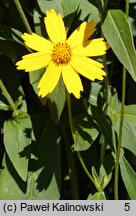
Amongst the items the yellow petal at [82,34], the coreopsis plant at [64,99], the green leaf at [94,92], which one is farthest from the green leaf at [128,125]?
the yellow petal at [82,34]

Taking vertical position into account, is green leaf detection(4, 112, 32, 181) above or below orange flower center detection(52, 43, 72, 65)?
below

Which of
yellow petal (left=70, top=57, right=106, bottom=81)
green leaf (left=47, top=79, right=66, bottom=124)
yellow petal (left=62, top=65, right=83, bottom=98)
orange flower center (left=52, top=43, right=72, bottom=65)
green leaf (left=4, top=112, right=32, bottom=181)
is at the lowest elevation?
green leaf (left=4, top=112, right=32, bottom=181)

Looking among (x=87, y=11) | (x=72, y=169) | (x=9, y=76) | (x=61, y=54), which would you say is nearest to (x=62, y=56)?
(x=61, y=54)

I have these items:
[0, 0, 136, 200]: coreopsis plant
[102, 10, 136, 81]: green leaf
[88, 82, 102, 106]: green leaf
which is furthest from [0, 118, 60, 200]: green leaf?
[102, 10, 136, 81]: green leaf

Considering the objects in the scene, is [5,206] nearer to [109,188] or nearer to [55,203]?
[55,203]

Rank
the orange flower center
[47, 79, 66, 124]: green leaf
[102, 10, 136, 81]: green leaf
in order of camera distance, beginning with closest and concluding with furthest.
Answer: [102, 10, 136, 81]: green leaf, the orange flower center, [47, 79, 66, 124]: green leaf

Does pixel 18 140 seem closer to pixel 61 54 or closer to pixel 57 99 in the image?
pixel 57 99

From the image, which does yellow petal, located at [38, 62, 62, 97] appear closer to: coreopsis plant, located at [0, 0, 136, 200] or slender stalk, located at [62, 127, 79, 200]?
coreopsis plant, located at [0, 0, 136, 200]
